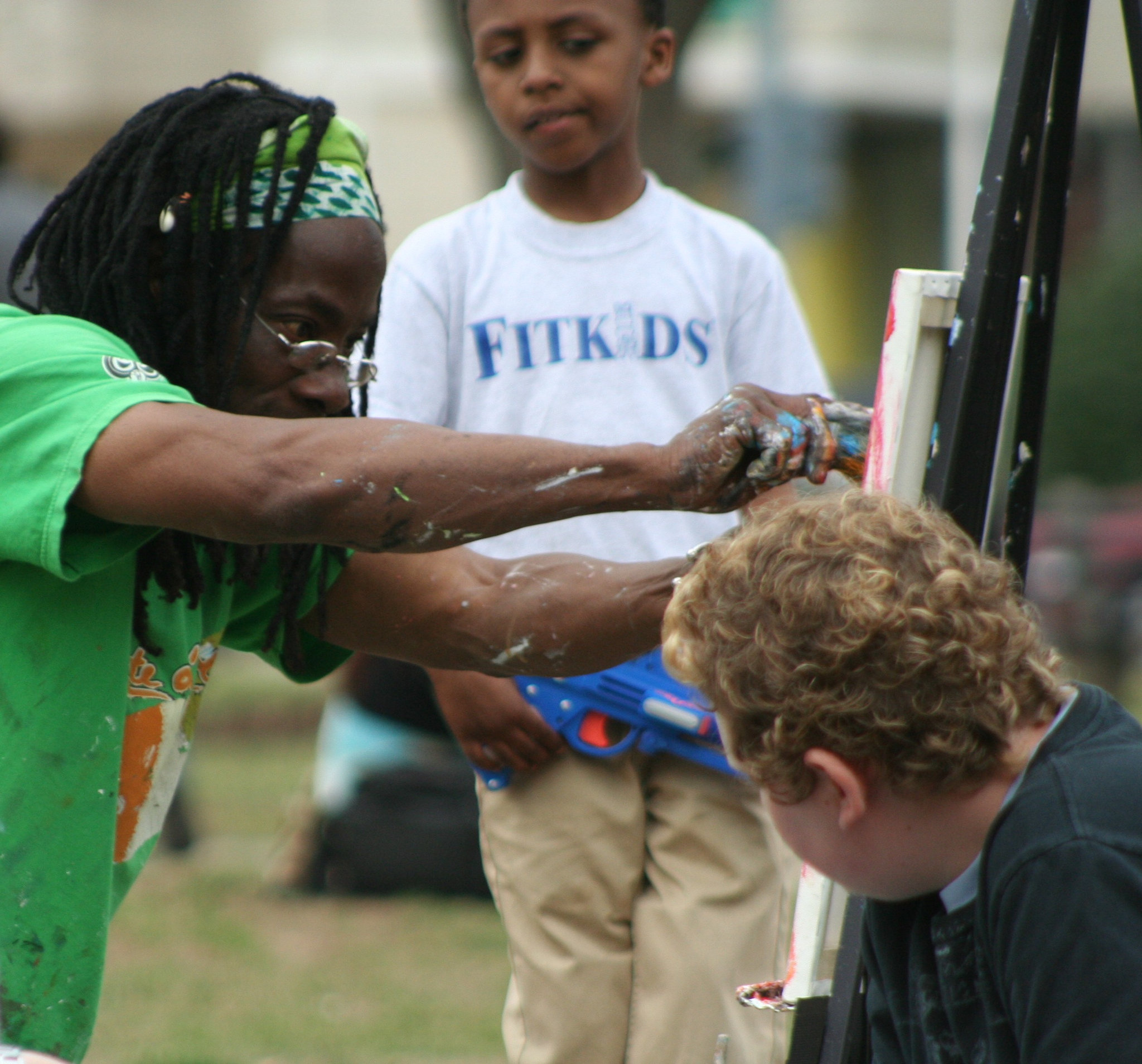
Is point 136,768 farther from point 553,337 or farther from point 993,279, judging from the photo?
point 993,279

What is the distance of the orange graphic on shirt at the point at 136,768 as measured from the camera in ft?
6.57

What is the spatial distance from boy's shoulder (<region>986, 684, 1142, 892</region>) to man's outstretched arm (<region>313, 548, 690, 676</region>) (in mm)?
767

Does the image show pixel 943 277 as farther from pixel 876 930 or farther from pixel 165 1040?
pixel 165 1040

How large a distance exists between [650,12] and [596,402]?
74 centimetres

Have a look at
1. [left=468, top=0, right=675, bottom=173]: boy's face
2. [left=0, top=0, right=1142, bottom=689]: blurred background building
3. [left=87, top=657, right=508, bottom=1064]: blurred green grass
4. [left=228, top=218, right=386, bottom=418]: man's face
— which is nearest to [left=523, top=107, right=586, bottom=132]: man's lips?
[left=468, top=0, right=675, bottom=173]: boy's face

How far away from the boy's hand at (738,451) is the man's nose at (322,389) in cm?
47

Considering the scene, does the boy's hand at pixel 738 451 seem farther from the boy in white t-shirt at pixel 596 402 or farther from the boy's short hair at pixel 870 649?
the boy in white t-shirt at pixel 596 402

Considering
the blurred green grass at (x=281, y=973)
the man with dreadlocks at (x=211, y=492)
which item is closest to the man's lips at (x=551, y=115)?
the man with dreadlocks at (x=211, y=492)

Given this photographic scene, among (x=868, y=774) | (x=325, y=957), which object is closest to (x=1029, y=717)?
(x=868, y=774)

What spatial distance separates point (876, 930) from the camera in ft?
5.49

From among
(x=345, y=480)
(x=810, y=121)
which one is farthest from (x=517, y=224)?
(x=810, y=121)

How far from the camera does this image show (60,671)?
1.84m

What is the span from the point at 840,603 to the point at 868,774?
18 centimetres

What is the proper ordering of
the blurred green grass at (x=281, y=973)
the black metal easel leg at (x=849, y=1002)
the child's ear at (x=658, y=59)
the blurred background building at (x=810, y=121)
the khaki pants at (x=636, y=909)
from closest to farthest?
1. the black metal easel leg at (x=849, y=1002)
2. the khaki pants at (x=636, y=909)
3. the child's ear at (x=658, y=59)
4. the blurred green grass at (x=281, y=973)
5. the blurred background building at (x=810, y=121)
